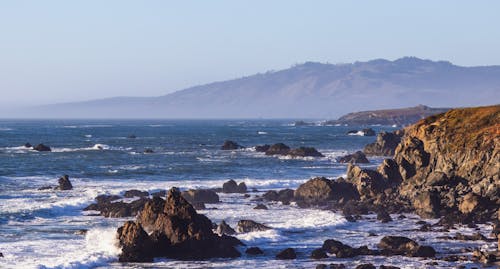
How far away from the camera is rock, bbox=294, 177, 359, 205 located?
57469 millimetres

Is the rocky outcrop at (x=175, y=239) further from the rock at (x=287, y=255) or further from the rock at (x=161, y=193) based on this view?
the rock at (x=161, y=193)

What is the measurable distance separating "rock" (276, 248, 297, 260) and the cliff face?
15080 mm

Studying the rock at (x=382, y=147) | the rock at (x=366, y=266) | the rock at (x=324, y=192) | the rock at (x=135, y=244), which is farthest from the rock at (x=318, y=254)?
the rock at (x=382, y=147)

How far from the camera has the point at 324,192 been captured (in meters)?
57.8

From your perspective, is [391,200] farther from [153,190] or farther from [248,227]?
[153,190]

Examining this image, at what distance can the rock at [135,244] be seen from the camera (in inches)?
1407

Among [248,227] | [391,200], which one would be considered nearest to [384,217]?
[391,200]

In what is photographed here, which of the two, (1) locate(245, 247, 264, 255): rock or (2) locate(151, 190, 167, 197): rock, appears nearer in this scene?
(1) locate(245, 247, 264, 255): rock

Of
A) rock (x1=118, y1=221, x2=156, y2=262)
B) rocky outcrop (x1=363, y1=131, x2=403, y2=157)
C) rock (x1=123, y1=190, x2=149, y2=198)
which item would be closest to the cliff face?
rock (x1=123, y1=190, x2=149, y2=198)

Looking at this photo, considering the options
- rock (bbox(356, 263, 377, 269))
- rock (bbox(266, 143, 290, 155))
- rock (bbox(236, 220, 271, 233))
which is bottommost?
rock (bbox(266, 143, 290, 155))

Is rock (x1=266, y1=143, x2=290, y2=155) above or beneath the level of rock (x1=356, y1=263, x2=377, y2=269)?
beneath

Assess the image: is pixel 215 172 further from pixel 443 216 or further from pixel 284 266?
pixel 284 266

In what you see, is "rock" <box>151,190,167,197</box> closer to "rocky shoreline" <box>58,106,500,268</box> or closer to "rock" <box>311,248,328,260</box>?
"rocky shoreline" <box>58,106,500,268</box>

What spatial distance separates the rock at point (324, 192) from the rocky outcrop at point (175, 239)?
19.5 meters
